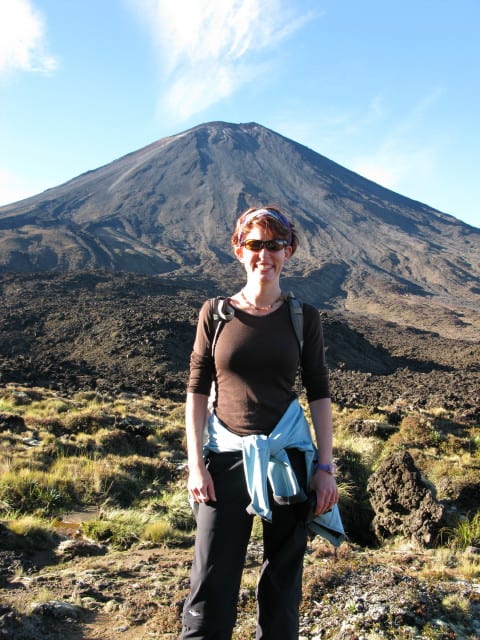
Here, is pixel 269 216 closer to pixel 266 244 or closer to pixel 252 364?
pixel 266 244

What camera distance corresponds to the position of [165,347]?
61.1ft

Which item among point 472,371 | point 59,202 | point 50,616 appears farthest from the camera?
point 59,202

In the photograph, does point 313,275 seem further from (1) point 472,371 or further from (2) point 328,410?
(2) point 328,410

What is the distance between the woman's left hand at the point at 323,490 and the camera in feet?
6.07

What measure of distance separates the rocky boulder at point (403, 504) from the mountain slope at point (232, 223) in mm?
32189

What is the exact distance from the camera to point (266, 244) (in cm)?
200

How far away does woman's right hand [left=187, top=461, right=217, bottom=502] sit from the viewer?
180 cm

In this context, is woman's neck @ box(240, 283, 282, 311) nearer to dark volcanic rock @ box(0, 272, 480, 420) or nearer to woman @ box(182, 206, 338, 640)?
woman @ box(182, 206, 338, 640)

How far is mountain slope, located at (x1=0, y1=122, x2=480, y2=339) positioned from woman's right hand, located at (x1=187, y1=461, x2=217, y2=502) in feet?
116

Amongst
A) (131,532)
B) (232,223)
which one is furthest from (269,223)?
(232,223)

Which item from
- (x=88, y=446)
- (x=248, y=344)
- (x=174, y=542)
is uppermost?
(x=248, y=344)

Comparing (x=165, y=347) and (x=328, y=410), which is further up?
(x=165, y=347)

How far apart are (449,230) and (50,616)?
81849 millimetres

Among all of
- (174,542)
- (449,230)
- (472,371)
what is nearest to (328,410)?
(174,542)
